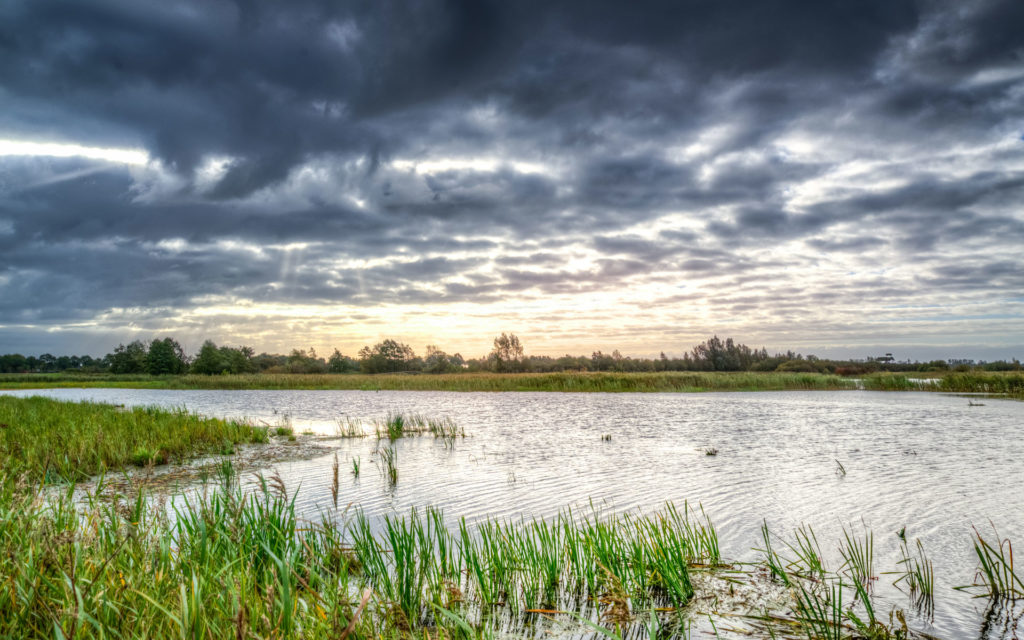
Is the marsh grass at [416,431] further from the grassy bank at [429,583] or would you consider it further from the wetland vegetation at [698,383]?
the wetland vegetation at [698,383]

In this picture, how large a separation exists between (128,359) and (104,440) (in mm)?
126793

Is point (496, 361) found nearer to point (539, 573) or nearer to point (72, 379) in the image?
point (72, 379)

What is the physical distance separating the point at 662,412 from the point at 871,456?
46.1 feet

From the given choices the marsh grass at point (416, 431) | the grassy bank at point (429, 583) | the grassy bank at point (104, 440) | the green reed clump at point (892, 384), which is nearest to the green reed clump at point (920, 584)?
the grassy bank at point (429, 583)

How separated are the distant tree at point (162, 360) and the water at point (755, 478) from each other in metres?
103

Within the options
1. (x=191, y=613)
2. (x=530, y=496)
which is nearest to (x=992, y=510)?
(x=530, y=496)

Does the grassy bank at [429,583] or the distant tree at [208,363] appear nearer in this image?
the grassy bank at [429,583]

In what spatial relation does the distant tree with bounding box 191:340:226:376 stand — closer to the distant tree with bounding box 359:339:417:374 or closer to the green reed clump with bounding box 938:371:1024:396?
the distant tree with bounding box 359:339:417:374

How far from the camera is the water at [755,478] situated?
7.84m

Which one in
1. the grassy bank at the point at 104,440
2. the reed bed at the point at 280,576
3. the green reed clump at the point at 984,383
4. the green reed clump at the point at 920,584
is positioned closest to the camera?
the reed bed at the point at 280,576

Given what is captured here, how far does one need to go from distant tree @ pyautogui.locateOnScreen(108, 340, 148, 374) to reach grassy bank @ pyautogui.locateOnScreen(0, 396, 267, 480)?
113039 millimetres

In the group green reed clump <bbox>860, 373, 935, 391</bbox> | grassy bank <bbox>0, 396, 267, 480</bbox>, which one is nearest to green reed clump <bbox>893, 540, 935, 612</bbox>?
grassy bank <bbox>0, 396, 267, 480</bbox>

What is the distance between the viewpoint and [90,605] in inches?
134

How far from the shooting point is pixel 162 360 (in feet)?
350
